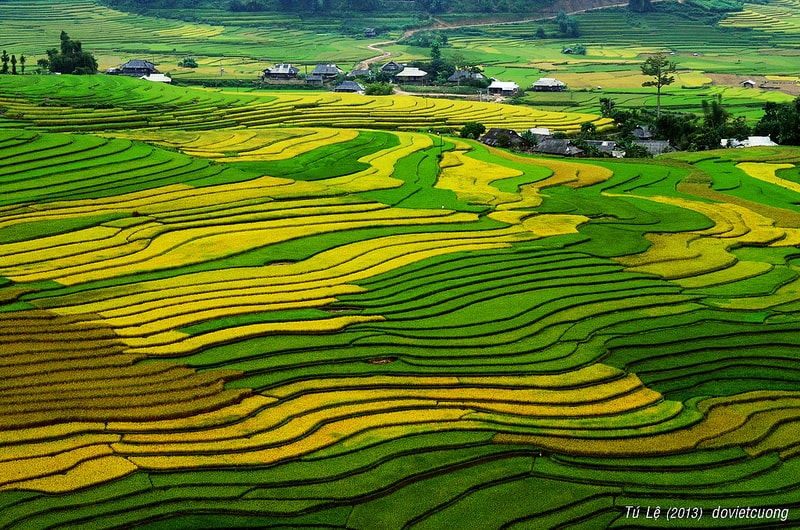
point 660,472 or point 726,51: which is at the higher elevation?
point 726,51

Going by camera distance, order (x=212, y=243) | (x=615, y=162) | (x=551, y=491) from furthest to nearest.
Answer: (x=615, y=162)
(x=212, y=243)
(x=551, y=491)

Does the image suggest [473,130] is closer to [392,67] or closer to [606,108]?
[606,108]

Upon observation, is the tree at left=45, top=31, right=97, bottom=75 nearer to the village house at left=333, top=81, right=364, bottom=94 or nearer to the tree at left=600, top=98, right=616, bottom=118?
the village house at left=333, top=81, right=364, bottom=94

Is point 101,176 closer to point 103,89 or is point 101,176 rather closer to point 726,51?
point 103,89

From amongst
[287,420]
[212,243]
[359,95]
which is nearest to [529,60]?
[359,95]

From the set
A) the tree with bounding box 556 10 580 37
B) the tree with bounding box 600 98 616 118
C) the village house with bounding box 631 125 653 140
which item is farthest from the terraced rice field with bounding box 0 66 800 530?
the tree with bounding box 556 10 580 37

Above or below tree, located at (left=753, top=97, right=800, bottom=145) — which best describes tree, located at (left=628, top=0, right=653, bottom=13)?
above

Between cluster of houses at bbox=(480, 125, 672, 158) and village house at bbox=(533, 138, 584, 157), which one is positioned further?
cluster of houses at bbox=(480, 125, 672, 158)
